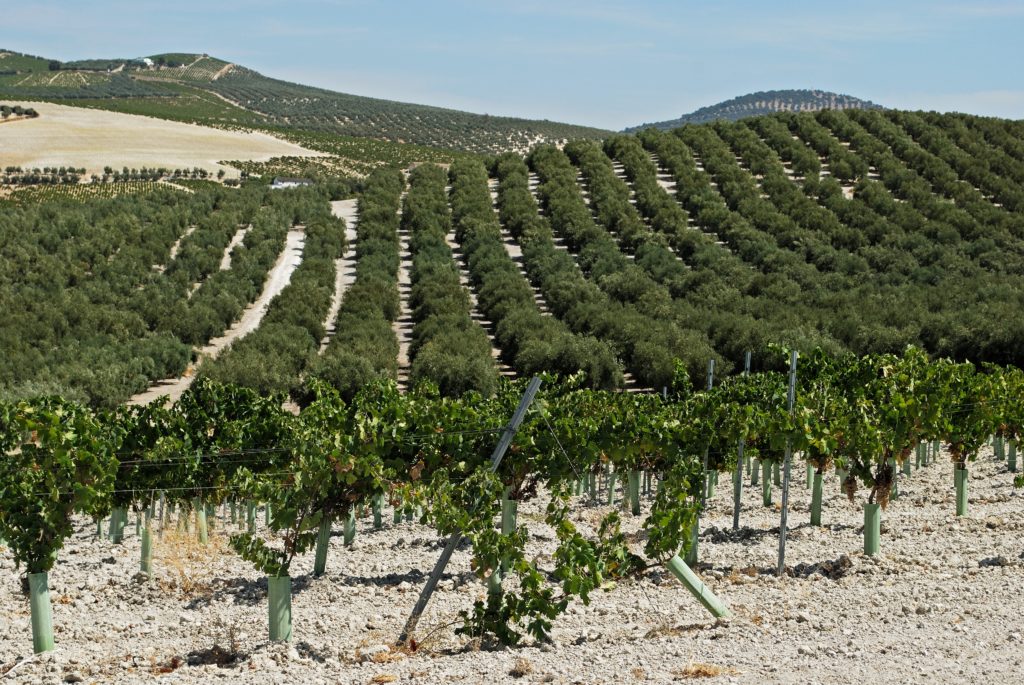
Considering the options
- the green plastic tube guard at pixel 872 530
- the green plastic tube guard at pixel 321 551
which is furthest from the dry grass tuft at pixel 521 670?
the green plastic tube guard at pixel 872 530

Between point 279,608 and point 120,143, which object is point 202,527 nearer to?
point 279,608

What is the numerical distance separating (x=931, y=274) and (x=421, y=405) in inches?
1830

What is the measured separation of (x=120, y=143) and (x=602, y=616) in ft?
382

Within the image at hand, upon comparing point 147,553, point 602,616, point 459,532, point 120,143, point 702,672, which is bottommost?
point 147,553

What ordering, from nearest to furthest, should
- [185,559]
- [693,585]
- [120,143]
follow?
[693,585] → [185,559] → [120,143]

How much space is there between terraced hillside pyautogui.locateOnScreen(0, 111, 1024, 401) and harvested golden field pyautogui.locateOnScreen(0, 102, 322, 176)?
33845mm

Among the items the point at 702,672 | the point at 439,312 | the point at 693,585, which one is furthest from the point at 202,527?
the point at 439,312

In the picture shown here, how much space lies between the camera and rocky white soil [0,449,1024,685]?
11.7 metres

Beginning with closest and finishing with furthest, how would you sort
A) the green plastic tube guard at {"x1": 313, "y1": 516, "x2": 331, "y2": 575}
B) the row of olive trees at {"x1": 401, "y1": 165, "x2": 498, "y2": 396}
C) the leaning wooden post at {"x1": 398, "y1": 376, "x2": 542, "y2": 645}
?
the leaning wooden post at {"x1": 398, "y1": 376, "x2": 542, "y2": 645}
the green plastic tube guard at {"x1": 313, "y1": 516, "x2": 331, "y2": 575}
the row of olive trees at {"x1": 401, "y1": 165, "x2": 498, "y2": 396}

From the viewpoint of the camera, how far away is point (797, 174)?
82188mm

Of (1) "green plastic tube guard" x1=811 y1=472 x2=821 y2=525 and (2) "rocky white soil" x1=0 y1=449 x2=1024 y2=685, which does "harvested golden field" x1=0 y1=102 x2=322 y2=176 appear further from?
(1) "green plastic tube guard" x1=811 y1=472 x2=821 y2=525

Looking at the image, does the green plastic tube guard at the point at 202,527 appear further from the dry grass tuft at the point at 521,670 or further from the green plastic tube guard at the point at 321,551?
the dry grass tuft at the point at 521,670

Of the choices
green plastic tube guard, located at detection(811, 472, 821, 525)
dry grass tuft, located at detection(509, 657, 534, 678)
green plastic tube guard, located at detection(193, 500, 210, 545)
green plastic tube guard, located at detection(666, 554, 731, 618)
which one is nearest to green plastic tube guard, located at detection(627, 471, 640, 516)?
green plastic tube guard, located at detection(811, 472, 821, 525)

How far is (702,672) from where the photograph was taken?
1132cm
